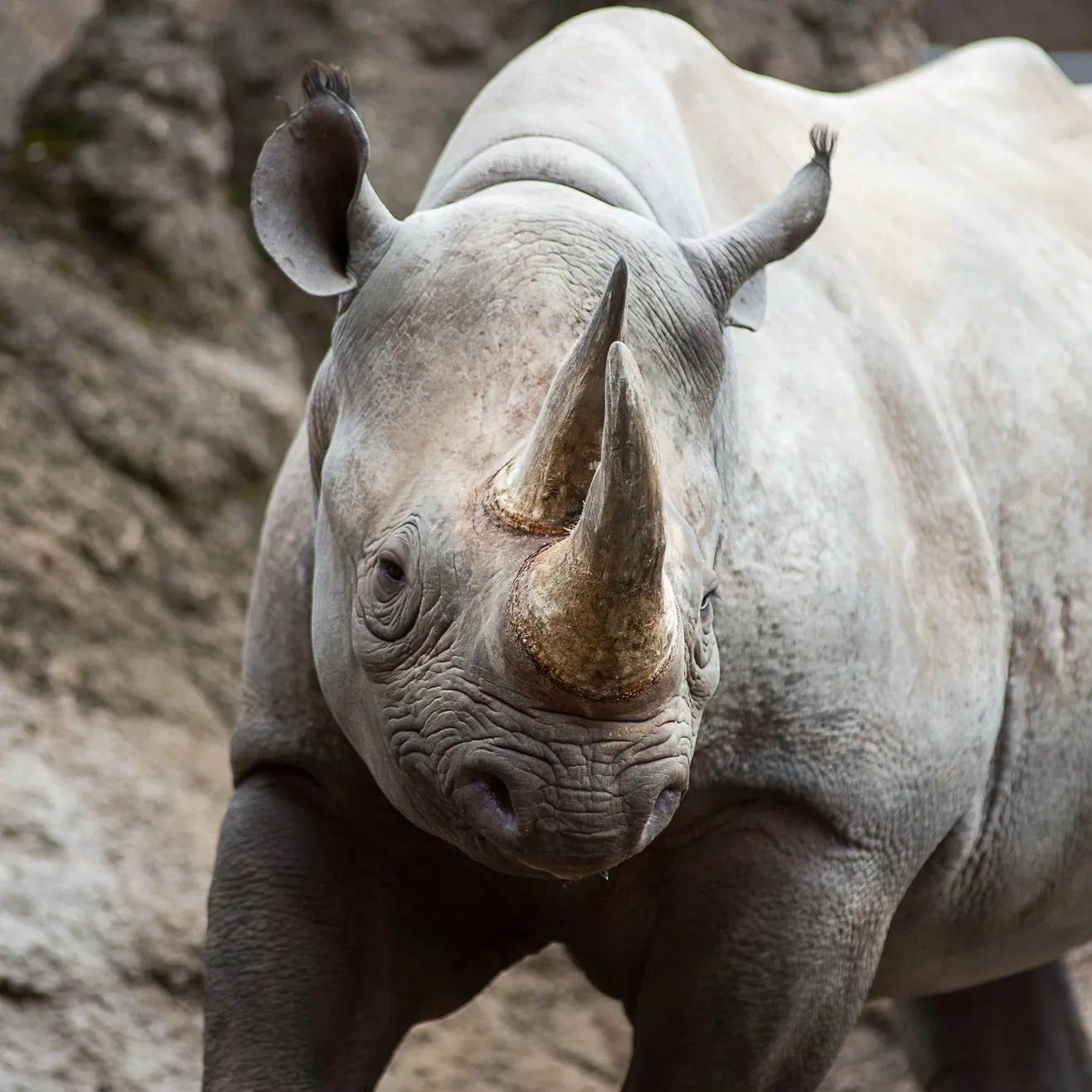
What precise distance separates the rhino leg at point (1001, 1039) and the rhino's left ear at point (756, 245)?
232 cm

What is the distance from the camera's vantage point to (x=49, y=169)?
5.59 metres

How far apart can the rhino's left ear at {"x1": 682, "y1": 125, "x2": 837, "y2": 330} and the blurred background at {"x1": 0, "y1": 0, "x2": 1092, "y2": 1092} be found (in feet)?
8.26

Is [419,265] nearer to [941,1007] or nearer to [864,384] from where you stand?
[864,384]

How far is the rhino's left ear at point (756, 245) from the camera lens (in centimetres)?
288

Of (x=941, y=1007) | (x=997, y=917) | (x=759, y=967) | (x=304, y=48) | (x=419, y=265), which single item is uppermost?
(x=419, y=265)

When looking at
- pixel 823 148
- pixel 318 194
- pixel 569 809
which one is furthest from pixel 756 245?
pixel 569 809

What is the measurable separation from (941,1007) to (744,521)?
85.7 inches

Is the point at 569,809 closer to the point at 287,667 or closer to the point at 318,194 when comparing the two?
the point at 287,667

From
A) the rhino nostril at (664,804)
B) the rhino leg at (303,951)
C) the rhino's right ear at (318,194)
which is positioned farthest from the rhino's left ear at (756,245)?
the rhino leg at (303,951)

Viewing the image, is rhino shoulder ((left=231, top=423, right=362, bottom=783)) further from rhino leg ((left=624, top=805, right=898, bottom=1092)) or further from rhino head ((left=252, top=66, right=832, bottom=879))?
rhino leg ((left=624, top=805, right=898, bottom=1092))

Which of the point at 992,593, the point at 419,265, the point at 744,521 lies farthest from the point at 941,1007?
the point at 419,265

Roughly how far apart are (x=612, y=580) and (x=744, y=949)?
0.98 m

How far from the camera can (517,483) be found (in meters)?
2.37

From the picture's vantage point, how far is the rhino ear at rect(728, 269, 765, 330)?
2.94 m
